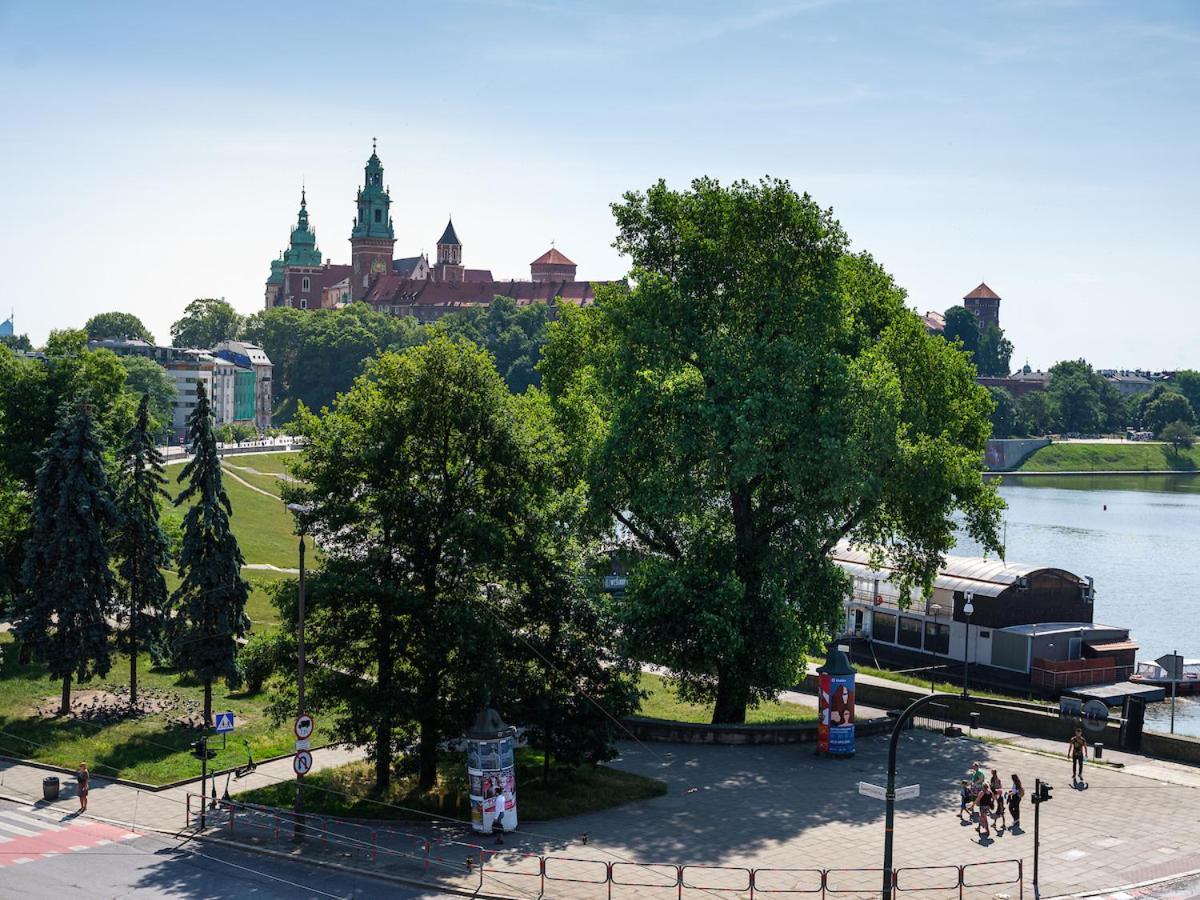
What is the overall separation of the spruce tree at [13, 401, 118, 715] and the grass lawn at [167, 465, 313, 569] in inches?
868

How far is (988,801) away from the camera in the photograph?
28438mm

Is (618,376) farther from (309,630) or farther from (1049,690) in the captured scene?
(1049,690)

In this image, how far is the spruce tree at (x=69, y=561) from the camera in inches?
1572

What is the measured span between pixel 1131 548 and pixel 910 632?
2065 inches

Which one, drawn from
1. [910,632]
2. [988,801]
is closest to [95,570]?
[988,801]

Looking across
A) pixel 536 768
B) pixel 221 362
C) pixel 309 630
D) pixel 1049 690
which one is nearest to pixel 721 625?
pixel 536 768

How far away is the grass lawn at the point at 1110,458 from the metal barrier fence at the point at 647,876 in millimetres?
162731

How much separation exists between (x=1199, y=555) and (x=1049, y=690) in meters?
54.7

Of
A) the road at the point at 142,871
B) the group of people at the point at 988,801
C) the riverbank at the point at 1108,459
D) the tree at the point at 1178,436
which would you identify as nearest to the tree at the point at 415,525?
the road at the point at 142,871

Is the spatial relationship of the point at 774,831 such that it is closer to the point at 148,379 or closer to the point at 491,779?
the point at 491,779

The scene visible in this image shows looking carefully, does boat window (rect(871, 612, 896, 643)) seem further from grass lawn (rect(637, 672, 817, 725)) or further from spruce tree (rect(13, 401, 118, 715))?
spruce tree (rect(13, 401, 118, 715))

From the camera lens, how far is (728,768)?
3409 cm

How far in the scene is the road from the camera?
24.8 meters

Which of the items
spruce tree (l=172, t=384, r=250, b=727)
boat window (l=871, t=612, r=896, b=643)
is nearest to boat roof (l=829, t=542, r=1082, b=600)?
boat window (l=871, t=612, r=896, b=643)
